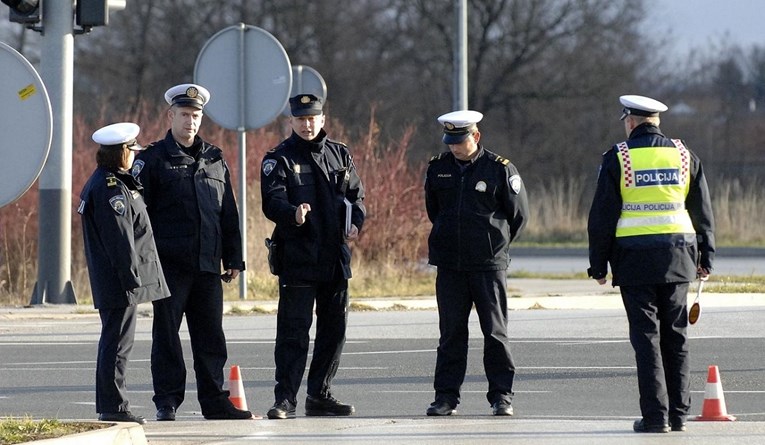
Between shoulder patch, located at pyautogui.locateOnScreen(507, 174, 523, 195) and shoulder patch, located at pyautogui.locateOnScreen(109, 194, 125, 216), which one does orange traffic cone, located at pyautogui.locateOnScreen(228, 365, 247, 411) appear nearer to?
shoulder patch, located at pyautogui.locateOnScreen(109, 194, 125, 216)

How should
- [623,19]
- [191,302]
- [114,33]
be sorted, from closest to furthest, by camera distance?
[191,302] → [623,19] → [114,33]

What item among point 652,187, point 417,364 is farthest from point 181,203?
point 417,364

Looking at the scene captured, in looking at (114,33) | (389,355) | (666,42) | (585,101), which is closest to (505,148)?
(585,101)

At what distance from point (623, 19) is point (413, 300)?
28981 millimetres

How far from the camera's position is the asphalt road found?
31.4 ft

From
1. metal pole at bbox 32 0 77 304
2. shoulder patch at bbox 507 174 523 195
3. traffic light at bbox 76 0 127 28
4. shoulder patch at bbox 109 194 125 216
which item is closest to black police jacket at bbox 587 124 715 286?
shoulder patch at bbox 507 174 523 195

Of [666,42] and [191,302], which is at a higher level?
[666,42]

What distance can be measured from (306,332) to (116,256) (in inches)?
57.2

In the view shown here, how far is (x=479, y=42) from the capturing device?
4681 centimetres

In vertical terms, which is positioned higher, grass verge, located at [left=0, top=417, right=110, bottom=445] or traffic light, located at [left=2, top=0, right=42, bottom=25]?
traffic light, located at [left=2, top=0, right=42, bottom=25]

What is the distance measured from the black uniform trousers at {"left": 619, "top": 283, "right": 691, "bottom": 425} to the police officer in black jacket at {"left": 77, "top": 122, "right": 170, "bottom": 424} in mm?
2640

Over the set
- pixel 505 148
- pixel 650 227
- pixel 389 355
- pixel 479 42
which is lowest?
pixel 389 355

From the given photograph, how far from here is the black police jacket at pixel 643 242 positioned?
8.25 metres

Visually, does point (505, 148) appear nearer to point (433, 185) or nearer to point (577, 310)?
point (577, 310)
